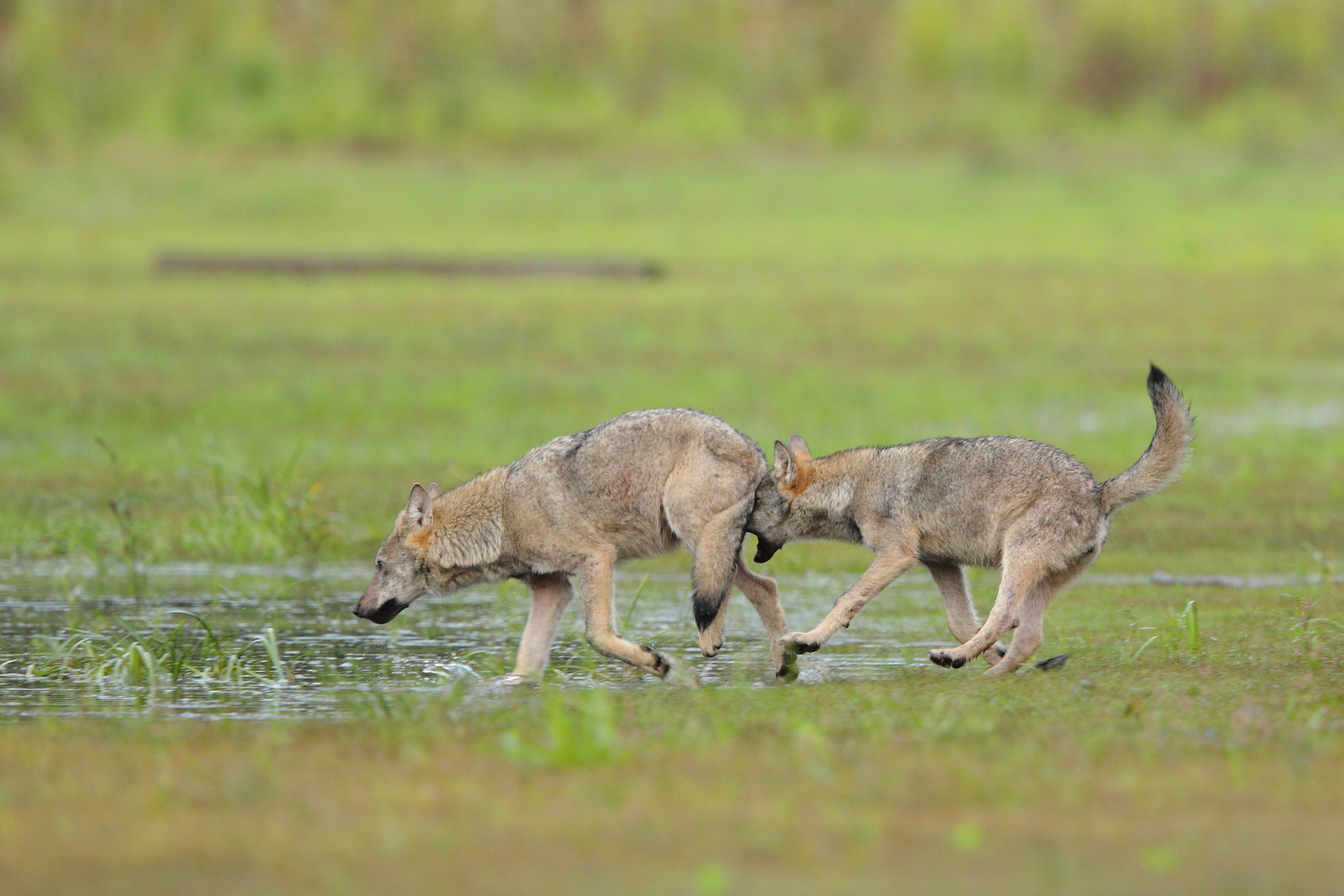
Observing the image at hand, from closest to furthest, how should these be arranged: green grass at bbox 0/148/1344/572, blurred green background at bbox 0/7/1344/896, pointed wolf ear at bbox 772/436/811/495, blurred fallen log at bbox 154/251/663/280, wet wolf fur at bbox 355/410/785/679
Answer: blurred green background at bbox 0/7/1344/896
wet wolf fur at bbox 355/410/785/679
pointed wolf ear at bbox 772/436/811/495
green grass at bbox 0/148/1344/572
blurred fallen log at bbox 154/251/663/280

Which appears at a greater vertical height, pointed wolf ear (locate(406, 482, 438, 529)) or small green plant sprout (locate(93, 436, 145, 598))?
pointed wolf ear (locate(406, 482, 438, 529))

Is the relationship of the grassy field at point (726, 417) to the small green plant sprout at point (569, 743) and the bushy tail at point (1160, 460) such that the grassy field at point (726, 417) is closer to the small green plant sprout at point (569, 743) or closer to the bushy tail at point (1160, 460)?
the small green plant sprout at point (569, 743)

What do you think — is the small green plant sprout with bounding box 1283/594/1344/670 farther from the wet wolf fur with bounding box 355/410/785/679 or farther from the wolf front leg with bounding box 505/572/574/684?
the wolf front leg with bounding box 505/572/574/684

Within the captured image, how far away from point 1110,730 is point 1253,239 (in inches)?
799

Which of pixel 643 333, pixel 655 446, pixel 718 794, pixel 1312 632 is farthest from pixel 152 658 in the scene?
pixel 643 333

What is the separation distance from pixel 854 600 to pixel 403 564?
6.27 ft

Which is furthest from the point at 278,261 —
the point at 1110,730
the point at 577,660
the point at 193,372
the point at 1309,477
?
the point at 1110,730

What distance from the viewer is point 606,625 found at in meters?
7.96

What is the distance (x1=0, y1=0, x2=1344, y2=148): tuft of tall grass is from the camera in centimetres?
3688

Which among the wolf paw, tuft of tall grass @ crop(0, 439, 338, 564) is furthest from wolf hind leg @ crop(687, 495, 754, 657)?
tuft of tall grass @ crop(0, 439, 338, 564)

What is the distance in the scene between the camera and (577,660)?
28.5 feet

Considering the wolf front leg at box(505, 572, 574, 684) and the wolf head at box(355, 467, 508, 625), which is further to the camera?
the wolf head at box(355, 467, 508, 625)

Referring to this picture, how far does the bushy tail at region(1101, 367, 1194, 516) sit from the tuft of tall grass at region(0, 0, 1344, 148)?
92.7 feet

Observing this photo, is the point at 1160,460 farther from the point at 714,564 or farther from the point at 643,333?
the point at 643,333
